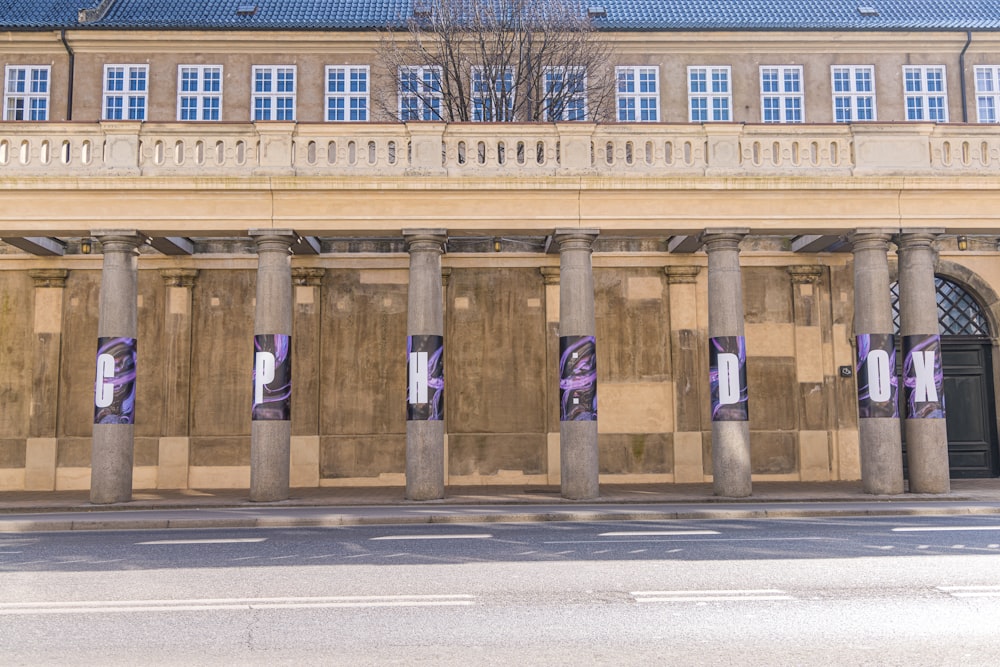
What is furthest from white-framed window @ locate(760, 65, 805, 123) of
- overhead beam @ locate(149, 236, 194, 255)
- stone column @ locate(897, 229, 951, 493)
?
overhead beam @ locate(149, 236, 194, 255)

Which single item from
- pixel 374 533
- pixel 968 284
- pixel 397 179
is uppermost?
pixel 397 179

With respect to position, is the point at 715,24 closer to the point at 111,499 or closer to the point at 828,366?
the point at 828,366

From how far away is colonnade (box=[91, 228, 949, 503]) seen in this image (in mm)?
18406

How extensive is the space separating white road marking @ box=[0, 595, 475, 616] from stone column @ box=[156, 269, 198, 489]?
1419cm

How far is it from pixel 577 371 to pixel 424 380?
3.30 m

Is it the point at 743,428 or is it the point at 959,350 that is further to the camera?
the point at 959,350

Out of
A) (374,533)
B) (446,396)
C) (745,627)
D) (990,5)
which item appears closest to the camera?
(745,627)

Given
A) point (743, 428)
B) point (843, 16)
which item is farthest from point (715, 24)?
point (743, 428)

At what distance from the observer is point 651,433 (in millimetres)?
23000

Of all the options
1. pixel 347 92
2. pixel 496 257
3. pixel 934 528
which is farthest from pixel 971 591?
pixel 347 92

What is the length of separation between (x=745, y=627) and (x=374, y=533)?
313 inches

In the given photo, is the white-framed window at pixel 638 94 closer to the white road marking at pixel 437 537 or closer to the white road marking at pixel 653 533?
the white road marking at pixel 653 533

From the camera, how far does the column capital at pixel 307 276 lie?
74.9ft

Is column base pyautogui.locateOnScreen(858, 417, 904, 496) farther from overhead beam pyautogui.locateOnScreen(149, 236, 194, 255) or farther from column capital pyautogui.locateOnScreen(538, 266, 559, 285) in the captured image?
overhead beam pyautogui.locateOnScreen(149, 236, 194, 255)
